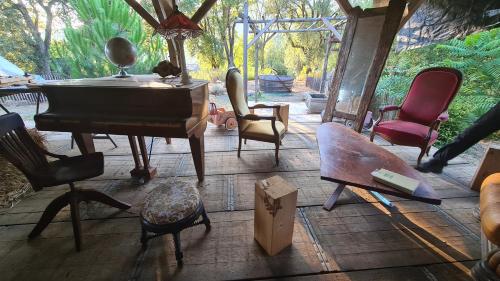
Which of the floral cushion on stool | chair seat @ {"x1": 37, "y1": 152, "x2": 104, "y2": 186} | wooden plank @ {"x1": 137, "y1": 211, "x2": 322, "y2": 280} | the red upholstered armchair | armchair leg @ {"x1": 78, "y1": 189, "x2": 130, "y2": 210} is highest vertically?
the red upholstered armchair

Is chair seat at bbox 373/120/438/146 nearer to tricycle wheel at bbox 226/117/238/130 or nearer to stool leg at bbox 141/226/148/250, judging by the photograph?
tricycle wheel at bbox 226/117/238/130

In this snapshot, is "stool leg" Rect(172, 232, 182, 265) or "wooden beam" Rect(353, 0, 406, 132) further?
"wooden beam" Rect(353, 0, 406, 132)

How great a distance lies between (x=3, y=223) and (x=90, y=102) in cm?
120

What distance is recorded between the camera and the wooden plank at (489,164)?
190 cm

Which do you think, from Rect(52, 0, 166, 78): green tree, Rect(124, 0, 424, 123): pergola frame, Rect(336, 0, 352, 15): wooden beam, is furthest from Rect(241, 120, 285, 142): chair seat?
Rect(52, 0, 166, 78): green tree

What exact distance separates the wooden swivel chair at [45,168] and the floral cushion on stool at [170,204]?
63cm

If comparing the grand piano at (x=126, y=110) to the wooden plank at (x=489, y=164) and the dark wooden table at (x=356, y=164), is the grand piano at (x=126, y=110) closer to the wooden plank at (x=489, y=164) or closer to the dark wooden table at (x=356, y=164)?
the dark wooden table at (x=356, y=164)

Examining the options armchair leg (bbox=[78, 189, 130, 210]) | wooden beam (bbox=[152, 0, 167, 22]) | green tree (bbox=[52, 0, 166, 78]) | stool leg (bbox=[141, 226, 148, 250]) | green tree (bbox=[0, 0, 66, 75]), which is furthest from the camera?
green tree (bbox=[0, 0, 66, 75])

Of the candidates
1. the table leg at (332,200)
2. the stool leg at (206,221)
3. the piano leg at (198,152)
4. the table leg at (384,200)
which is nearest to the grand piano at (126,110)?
the piano leg at (198,152)

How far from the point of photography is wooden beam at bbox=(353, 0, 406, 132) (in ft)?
9.07

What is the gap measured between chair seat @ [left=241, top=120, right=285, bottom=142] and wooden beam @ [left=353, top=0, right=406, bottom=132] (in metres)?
1.49

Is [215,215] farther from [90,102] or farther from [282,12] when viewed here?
[282,12]

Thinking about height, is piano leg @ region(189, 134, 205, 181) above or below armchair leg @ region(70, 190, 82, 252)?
above

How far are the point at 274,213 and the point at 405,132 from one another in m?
2.00
